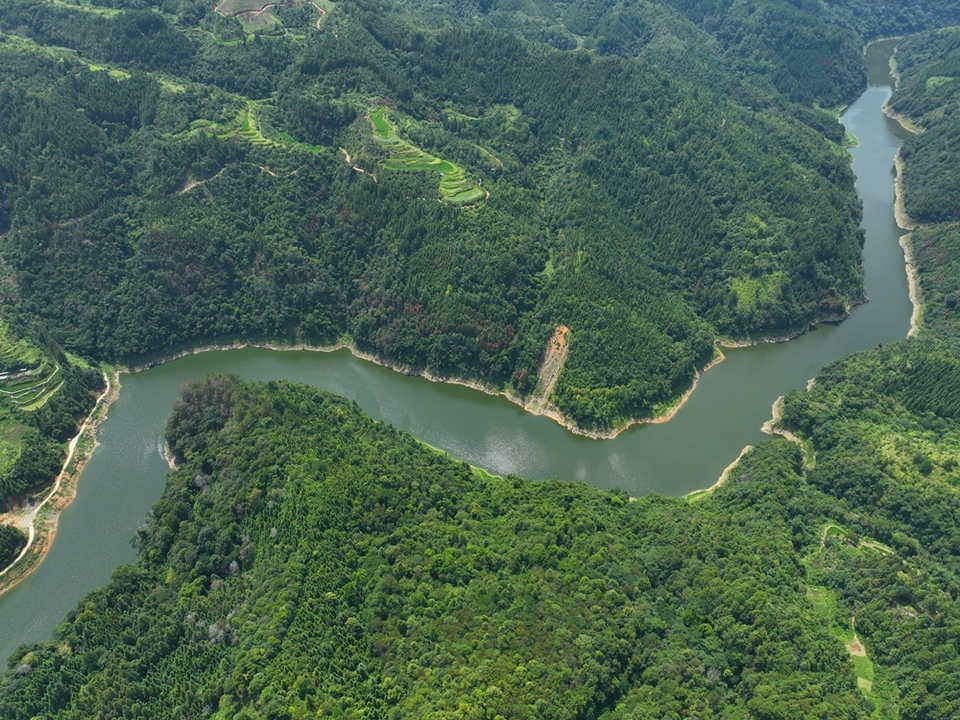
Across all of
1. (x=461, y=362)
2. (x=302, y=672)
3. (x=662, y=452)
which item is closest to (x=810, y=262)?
(x=662, y=452)

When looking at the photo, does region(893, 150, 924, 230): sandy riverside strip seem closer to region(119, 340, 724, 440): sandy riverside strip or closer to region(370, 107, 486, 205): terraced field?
region(119, 340, 724, 440): sandy riverside strip

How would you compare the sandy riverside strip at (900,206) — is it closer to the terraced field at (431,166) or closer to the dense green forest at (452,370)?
the dense green forest at (452,370)

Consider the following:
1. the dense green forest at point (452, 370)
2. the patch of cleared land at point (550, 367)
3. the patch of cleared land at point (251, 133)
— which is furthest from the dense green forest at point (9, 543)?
the patch of cleared land at point (251, 133)

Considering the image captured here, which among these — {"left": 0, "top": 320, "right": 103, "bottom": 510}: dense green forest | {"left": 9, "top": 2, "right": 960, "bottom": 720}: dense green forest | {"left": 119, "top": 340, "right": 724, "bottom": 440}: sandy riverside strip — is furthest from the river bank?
{"left": 0, "top": 320, "right": 103, "bottom": 510}: dense green forest

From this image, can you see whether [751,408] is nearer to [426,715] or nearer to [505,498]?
[505,498]

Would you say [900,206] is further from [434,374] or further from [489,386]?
[434,374]

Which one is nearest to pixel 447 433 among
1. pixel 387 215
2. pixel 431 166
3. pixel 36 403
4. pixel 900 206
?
pixel 387 215

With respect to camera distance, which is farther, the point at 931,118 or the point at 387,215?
the point at 931,118
